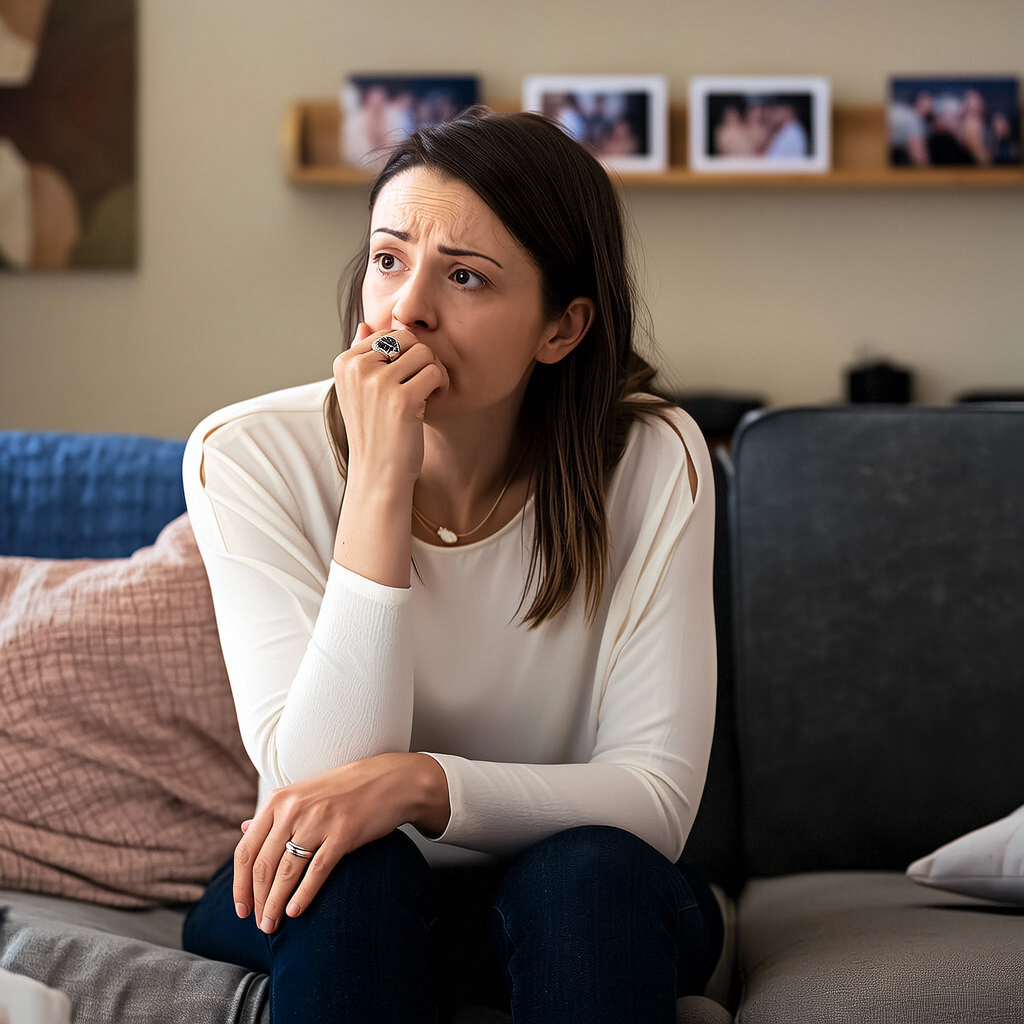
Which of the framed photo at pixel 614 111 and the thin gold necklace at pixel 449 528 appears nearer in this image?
the thin gold necklace at pixel 449 528

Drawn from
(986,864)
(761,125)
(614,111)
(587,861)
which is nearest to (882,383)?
(761,125)

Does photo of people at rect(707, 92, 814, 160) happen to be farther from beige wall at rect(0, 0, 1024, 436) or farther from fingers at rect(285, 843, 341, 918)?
fingers at rect(285, 843, 341, 918)

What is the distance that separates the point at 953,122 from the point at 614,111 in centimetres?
87

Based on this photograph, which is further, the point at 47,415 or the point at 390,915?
the point at 47,415

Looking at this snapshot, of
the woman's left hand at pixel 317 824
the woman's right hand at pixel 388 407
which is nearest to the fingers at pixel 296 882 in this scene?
the woman's left hand at pixel 317 824

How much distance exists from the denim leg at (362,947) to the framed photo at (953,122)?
2.58 m

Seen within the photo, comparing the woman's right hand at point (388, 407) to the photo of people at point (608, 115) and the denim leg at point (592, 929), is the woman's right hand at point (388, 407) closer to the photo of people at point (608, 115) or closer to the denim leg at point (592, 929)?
the denim leg at point (592, 929)

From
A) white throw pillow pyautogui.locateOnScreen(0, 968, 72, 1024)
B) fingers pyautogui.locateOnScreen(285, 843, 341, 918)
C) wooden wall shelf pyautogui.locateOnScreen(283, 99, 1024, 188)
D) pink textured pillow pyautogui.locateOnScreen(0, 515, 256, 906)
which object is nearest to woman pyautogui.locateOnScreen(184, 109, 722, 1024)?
fingers pyautogui.locateOnScreen(285, 843, 341, 918)

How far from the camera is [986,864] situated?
47.7 inches

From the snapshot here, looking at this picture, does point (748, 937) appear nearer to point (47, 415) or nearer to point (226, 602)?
point (226, 602)

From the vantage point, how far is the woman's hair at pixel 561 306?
1.13 m

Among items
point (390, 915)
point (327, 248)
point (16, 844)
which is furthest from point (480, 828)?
point (327, 248)

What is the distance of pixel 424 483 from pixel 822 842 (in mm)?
657

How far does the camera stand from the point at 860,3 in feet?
9.97
